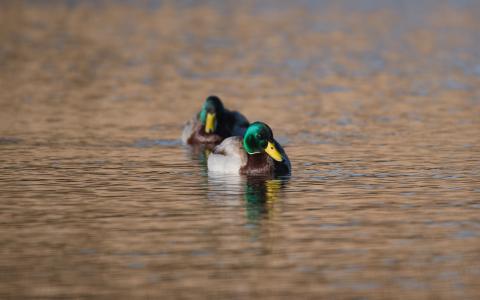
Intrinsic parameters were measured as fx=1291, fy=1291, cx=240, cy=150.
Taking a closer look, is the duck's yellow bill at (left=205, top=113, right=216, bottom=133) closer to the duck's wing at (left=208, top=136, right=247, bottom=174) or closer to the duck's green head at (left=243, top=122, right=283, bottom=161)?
the duck's wing at (left=208, top=136, right=247, bottom=174)

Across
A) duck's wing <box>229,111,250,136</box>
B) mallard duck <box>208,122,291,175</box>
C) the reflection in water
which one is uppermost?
duck's wing <box>229,111,250,136</box>

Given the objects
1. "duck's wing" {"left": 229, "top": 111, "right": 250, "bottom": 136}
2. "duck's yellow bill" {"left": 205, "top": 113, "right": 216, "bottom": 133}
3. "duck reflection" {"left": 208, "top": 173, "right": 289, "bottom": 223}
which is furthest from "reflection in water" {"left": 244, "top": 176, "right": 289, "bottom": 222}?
"duck's wing" {"left": 229, "top": 111, "right": 250, "bottom": 136}

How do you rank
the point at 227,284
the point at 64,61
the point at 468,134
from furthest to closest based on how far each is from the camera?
the point at 64,61
the point at 468,134
the point at 227,284

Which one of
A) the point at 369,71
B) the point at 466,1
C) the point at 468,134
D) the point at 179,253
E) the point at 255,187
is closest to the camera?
the point at 179,253

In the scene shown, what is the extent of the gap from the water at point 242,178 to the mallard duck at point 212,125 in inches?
15.1

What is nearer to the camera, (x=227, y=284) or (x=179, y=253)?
(x=227, y=284)

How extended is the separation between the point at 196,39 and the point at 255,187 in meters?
26.3

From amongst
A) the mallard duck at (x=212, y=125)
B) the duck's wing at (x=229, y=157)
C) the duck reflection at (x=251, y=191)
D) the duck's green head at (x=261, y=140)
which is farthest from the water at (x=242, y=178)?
the duck's green head at (x=261, y=140)

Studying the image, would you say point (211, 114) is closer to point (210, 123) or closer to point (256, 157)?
Result: point (210, 123)

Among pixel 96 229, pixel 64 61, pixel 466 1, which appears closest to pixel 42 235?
pixel 96 229

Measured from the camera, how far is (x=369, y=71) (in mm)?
33188

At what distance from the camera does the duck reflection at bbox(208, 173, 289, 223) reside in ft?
49.4

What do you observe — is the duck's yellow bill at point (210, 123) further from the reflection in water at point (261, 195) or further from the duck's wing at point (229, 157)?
the reflection in water at point (261, 195)

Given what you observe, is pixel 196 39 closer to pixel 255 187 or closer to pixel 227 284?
pixel 255 187
